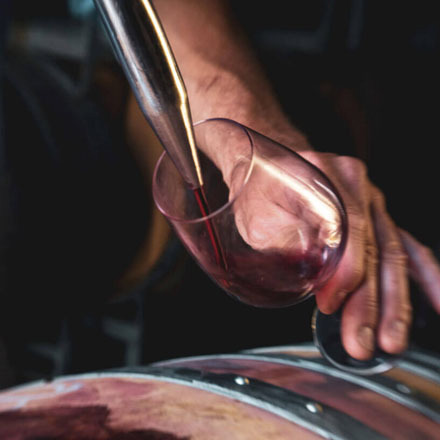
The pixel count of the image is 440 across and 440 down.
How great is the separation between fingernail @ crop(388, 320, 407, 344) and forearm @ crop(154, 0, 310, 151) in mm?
227

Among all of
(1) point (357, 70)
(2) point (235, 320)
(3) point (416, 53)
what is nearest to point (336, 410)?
(1) point (357, 70)

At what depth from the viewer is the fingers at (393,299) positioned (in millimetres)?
446

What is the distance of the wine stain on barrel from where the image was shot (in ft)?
1.54

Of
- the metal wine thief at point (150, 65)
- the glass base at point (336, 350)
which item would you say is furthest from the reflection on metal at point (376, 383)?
the metal wine thief at point (150, 65)

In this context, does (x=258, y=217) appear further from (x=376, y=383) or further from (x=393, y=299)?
(x=376, y=383)

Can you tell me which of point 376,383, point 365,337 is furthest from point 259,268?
point 376,383

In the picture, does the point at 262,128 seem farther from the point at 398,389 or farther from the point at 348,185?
the point at 398,389

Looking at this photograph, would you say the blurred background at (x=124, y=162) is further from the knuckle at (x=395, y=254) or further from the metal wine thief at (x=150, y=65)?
the metal wine thief at (x=150, y=65)

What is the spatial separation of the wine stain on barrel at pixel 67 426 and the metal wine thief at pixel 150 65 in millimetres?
287

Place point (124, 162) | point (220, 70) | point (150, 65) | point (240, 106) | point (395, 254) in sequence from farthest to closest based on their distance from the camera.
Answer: point (124, 162) < point (220, 70) < point (240, 106) < point (395, 254) < point (150, 65)

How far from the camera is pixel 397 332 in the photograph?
1.45ft

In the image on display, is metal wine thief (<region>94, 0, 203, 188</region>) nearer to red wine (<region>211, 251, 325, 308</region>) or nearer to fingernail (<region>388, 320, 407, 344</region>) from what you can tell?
red wine (<region>211, 251, 325, 308</region>)

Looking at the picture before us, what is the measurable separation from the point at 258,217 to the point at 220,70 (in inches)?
17.7

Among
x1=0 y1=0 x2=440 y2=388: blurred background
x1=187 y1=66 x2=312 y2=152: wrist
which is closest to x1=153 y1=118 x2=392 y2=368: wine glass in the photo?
x1=187 y1=66 x2=312 y2=152: wrist
